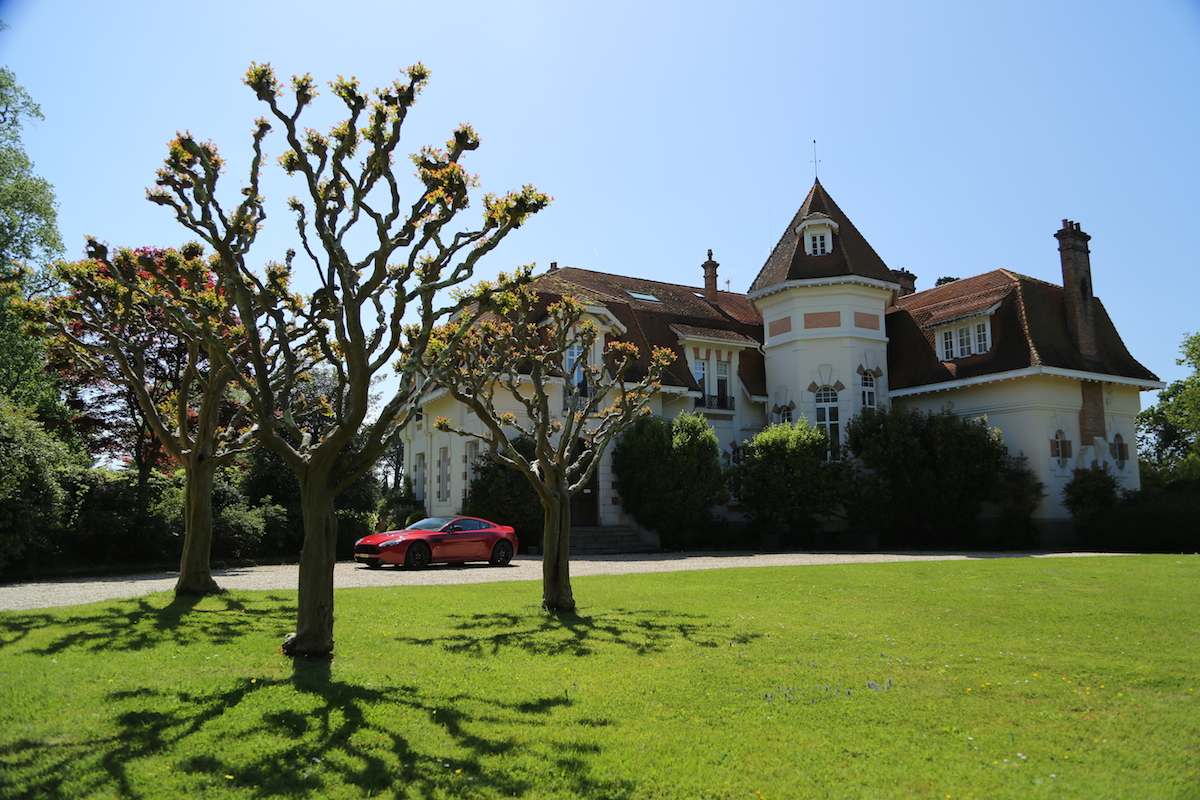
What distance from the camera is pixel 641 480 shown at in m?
28.0

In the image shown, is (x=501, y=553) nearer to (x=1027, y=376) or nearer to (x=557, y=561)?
(x=557, y=561)

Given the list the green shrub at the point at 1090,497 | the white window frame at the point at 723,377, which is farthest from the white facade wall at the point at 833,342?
the green shrub at the point at 1090,497

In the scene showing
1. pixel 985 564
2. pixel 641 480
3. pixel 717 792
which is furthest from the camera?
Result: pixel 641 480

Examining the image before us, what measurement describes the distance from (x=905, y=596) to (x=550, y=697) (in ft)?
27.9

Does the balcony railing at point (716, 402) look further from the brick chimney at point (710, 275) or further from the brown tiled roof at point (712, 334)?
the brick chimney at point (710, 275)

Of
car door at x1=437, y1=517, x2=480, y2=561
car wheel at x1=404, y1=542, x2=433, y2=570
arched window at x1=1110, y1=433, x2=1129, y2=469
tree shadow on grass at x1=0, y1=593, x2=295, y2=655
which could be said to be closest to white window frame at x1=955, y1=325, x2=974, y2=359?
arched window at x1=1110, y1=433, x2=1129, y2=469

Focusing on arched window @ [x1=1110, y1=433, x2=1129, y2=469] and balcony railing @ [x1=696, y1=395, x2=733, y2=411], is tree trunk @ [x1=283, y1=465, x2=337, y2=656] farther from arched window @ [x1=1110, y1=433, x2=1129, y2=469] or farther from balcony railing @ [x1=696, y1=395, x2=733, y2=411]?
arched window @ [x1=1110, y1=433, x2=1129, y2=469]

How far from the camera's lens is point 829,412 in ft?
102

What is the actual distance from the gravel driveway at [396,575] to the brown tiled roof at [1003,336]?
322 inches

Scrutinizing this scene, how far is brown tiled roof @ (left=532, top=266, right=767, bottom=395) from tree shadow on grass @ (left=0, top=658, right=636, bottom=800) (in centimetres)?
2288

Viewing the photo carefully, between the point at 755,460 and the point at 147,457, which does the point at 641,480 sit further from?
the point at 147,457

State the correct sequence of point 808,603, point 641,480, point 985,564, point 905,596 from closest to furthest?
point 808,603 → point 905,596 → point 985,564 → point 641,480

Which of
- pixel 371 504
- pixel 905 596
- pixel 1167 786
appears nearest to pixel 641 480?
pixel 371 504

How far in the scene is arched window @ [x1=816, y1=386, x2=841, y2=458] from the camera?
30922 millimetres
